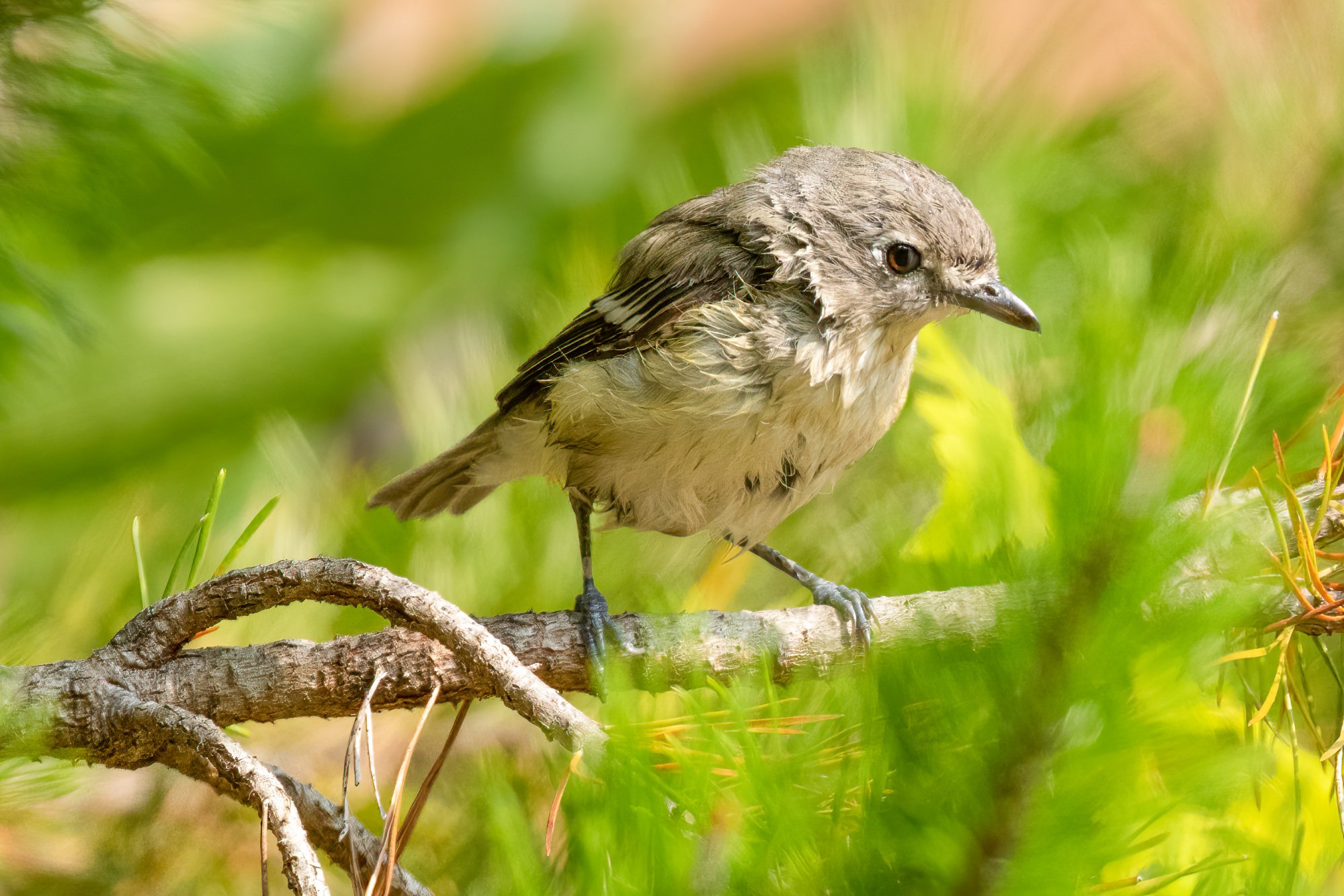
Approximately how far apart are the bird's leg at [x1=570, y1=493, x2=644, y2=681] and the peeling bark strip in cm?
2

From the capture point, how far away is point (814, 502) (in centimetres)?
223

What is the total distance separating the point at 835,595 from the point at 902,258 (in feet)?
1.84

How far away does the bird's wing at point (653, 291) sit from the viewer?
1.87 metres

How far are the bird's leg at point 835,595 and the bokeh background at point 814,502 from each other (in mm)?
50

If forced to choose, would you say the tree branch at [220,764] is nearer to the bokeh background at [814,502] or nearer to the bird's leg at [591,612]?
the bokeh background at [814,502]

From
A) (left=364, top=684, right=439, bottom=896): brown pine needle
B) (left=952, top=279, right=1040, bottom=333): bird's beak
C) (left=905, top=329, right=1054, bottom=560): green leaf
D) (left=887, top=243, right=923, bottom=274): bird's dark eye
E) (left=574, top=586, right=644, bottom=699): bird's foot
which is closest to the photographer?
(left=905, top=329, right=1054, bottom=560): green leaf

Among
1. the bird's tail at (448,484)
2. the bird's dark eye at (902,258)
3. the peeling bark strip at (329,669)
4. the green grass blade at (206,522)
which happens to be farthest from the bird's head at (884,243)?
the green grass blade at (206,522)

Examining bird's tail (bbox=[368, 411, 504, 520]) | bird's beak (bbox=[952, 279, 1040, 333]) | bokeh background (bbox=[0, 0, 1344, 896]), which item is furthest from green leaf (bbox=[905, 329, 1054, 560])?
bird's tail (bbox=[368, 411, 504, 520])

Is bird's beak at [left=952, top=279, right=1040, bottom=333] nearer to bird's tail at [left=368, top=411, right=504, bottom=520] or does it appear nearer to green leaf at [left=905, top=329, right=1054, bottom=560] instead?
green leaf at [left=905, top=329, right=1054, bottom=560]

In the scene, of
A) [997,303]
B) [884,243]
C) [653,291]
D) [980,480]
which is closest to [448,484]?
[653,291]

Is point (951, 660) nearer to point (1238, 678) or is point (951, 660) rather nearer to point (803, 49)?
point (1238, 678)

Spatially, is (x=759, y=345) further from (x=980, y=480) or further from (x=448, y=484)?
(x=980, y=480)

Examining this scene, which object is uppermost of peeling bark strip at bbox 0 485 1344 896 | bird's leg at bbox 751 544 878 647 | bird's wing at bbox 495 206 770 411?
bird's wing at bbox 495 206 770 411

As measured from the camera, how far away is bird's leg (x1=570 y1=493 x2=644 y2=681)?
145 cm
